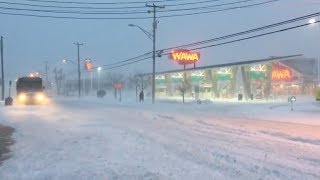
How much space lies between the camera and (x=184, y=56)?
91.0 meters

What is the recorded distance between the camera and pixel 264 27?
3148cm

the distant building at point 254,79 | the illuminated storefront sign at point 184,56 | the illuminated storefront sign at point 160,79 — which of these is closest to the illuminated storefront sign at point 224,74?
the distant building at point 254,79

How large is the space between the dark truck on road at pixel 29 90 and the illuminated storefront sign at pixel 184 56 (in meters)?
35.2

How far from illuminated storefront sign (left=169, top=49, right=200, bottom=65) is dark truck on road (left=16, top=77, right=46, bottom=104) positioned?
115ft

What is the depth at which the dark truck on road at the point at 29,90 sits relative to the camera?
188 ft

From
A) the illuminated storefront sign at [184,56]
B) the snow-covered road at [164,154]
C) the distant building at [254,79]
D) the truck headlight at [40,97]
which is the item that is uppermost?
the illuminated storefront sign at [184,56]

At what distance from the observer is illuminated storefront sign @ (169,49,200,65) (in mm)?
89750

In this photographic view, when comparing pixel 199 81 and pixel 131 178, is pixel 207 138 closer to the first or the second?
pixel 131 178

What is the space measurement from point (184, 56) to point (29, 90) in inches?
1511

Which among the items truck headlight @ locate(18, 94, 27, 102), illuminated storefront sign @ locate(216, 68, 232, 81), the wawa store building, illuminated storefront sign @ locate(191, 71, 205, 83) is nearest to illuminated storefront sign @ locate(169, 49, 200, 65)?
the wawa store building

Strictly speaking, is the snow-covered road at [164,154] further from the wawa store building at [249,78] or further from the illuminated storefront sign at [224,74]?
the illuminated storefront sign at [224,74]

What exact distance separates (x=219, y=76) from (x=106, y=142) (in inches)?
2859

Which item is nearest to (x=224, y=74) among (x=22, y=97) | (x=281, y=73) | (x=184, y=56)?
(x=184, y=56)

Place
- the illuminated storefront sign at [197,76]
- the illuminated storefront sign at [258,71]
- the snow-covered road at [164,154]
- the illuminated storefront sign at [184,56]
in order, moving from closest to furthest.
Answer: the snow-covered road at [164,154], the illuminated storefront sign at [258,71], the illuminated storefront sign at [184,56], the illuminated storefront sign at [197,76]
